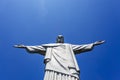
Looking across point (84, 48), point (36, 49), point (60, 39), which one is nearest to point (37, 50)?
point (36, 49)

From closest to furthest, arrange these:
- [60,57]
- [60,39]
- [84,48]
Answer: [60,57]
[84,48]
[60,39]

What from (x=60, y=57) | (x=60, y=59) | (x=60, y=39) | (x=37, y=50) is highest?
(x=60, y=39)

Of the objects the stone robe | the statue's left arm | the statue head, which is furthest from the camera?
the statue head

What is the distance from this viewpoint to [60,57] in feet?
59.6

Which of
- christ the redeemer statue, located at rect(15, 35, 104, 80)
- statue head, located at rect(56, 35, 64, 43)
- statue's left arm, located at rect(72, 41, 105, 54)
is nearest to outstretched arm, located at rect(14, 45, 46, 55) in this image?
christ the redeemer statue, located at rect(15, 35, 104, 80)

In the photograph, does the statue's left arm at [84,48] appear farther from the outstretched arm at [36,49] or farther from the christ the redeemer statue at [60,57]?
the outstretched arm at [36,49]

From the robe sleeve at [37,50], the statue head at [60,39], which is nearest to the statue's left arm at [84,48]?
the statue head at [60,39]

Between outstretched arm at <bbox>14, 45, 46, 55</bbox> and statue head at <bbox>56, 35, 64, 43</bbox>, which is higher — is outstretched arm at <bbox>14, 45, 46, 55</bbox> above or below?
below

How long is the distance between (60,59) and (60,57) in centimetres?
15

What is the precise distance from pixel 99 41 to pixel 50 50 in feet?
7.72

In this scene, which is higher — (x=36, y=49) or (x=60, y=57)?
(x=36, y=49)

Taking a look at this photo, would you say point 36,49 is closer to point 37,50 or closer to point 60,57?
point 37,50

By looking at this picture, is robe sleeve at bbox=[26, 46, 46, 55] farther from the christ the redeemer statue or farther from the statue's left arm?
the statue's left arm

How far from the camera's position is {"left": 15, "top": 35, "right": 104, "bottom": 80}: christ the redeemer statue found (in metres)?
17.3
